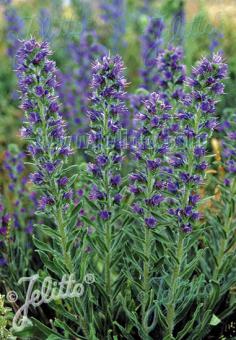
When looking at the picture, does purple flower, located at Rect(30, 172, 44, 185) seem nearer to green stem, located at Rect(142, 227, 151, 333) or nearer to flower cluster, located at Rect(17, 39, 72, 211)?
flower cluster, located at Rect(17, 39, 72, 211)

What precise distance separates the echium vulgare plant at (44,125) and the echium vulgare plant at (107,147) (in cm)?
18

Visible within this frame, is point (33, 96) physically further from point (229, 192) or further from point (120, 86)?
point (229, 192)

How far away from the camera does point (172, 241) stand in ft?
9.49

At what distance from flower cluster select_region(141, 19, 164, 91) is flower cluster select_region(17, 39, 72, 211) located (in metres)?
2.25

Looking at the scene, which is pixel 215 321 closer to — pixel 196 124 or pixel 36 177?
pixel 196 124

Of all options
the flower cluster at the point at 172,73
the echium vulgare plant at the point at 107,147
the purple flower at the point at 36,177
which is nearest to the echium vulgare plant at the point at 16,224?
the echium vulgare plant at the point at 107,147

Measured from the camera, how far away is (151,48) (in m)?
4.88

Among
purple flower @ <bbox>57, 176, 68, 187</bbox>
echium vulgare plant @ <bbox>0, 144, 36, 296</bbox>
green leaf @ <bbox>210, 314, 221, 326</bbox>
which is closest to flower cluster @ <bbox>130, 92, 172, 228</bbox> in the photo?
purple flower @ <bbox>57, 176, 68, 187</bbox>

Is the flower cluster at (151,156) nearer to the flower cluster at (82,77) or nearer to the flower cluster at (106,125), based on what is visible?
the flower cluster at (106,125)

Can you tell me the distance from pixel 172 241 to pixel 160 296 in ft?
1.46

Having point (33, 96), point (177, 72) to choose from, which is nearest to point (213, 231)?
point (177, 72)

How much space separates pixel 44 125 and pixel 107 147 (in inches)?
14.5

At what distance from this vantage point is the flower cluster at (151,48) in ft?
15.7

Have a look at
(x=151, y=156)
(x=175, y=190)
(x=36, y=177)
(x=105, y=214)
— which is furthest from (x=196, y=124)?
(x=36, y=177)
